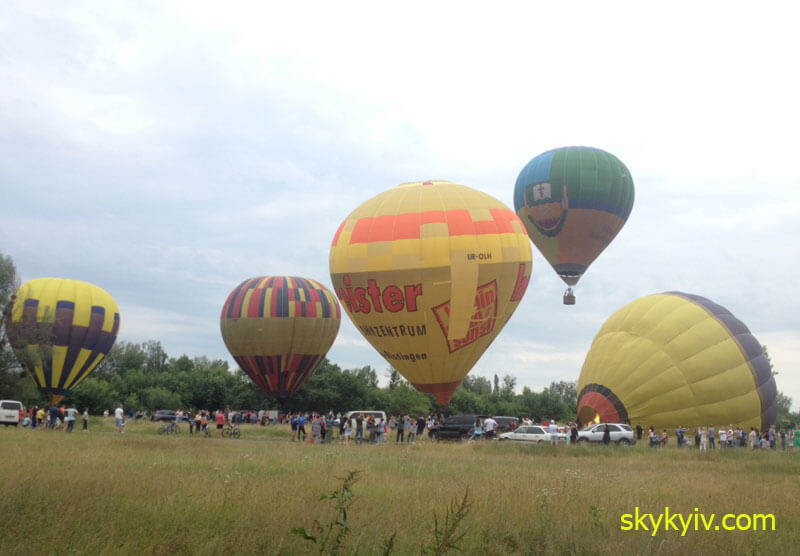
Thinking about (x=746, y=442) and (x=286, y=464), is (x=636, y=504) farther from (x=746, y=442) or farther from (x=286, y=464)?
(x=746, y=442)

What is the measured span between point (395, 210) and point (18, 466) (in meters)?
21.3

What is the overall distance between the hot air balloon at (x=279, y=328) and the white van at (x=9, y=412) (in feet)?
63.4

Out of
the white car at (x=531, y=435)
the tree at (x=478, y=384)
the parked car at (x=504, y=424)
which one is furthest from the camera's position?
the tree at (x=478, y=384)

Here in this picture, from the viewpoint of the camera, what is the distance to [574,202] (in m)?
42.8

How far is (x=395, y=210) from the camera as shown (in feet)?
105

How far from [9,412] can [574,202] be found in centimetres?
3247

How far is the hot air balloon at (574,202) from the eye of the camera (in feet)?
140

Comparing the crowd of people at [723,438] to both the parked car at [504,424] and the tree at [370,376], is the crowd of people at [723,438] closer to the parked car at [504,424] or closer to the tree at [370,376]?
the parked car at [504,424]

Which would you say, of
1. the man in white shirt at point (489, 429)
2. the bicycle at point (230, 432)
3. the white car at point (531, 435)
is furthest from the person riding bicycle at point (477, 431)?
the bicycle at point (230, 432)

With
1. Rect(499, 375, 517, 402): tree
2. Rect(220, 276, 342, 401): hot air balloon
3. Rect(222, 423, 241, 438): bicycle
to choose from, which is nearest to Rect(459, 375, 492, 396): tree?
Rect(499, 375, 517, 402): tree

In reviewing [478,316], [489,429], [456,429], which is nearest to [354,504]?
[478,316]

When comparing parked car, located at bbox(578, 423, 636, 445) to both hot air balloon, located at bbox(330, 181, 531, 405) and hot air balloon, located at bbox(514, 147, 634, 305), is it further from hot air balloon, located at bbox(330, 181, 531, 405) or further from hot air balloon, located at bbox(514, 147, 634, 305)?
hot air balloon, located at bbox(514, 147, 634, 305)

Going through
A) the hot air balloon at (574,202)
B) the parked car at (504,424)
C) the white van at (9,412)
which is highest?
the hot air balloon at (574,202)

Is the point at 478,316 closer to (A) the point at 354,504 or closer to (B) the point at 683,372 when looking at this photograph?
(B) the point at 683,372
